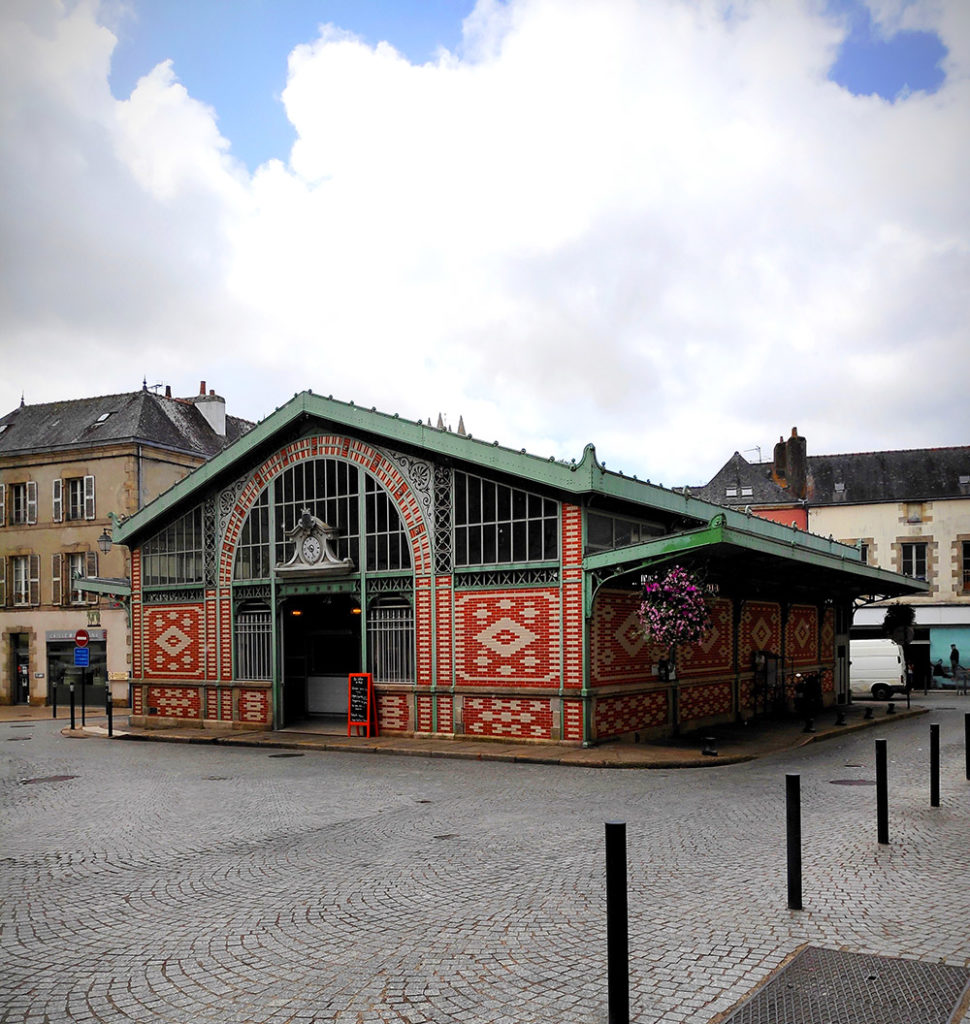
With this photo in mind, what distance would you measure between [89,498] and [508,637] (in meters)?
24.4

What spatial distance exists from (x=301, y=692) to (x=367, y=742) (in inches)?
237

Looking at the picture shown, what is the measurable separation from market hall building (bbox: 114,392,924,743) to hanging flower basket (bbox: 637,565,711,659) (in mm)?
578

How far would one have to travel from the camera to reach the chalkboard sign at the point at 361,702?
2069cm

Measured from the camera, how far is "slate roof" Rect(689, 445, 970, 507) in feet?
152

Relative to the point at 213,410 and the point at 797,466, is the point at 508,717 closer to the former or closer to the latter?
the point at 213,410

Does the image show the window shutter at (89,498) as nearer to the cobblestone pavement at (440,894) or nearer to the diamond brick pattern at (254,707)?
the diamond brick pattern at (254,707)

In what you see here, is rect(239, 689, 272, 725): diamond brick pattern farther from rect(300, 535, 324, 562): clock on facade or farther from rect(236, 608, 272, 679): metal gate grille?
rect(300, 535, 324, 562): clock on facade

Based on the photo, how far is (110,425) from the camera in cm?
3884

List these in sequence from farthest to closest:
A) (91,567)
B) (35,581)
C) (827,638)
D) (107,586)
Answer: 1. (35,581)
2. (91,567)
3. (827,638)
4. (107,586)

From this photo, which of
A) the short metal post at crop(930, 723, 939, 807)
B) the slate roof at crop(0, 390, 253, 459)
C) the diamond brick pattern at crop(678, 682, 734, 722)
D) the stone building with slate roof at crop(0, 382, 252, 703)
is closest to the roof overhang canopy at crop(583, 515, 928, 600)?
the diamond brick pattern at crop(678, 682, 734, 722)

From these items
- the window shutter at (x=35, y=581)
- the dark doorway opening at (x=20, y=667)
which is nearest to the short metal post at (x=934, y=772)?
the window shutter at (x=35, y=581)

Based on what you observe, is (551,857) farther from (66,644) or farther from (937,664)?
(937,664)

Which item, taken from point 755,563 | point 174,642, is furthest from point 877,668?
point 174,642

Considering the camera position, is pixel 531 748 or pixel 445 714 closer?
pixel 531 748
